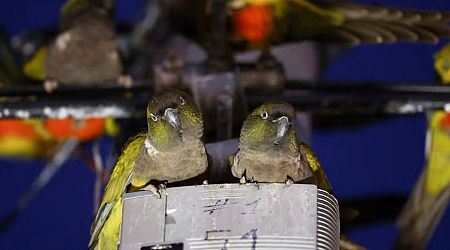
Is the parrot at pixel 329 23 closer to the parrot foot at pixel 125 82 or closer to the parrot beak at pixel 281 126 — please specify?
the parrot foot at pixel 125 82

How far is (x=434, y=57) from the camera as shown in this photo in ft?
9.95

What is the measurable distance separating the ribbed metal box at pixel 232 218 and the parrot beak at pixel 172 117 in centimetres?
27

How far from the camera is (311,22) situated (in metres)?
2.64

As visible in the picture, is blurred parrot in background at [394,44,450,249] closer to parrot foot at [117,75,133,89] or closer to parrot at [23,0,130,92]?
parrot foot at [117,75,133,89]

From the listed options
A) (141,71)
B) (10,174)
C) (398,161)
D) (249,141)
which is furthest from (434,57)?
(10,174)

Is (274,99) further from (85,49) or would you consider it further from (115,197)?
(85,49)

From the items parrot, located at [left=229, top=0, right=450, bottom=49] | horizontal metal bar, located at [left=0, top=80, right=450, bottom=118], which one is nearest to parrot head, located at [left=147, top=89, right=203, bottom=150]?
horizontal metal bar, located at [left=0, top=80, right=450, bottom=118]

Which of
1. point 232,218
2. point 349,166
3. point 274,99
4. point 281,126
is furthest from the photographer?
point 349,166

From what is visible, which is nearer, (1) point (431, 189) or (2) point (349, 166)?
(1) point (431, 189)

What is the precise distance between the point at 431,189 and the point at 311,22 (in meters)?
0.71

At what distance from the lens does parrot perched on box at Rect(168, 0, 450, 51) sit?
8.18 feet

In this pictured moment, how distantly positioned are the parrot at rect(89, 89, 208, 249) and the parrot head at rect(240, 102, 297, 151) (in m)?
0.11

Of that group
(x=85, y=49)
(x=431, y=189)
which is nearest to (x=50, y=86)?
(x=85, y=49)

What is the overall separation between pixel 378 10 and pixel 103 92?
0.86m
